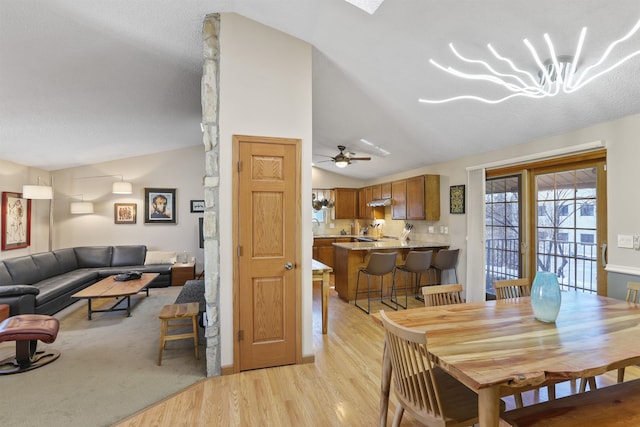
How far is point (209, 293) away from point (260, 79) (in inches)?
77.7

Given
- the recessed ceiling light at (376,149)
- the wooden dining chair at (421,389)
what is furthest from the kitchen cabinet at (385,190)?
the wooden dining chair at (421,389)

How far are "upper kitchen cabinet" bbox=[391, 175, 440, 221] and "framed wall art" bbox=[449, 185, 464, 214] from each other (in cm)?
30

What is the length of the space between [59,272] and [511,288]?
6757 millimetres

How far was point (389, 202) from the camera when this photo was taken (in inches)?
255

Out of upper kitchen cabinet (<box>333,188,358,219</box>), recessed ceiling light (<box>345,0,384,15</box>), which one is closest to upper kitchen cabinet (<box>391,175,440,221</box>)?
upper kitchen cabinet (<box>333,188,358,219</box>)

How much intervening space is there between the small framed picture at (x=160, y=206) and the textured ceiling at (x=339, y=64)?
82.2 inches

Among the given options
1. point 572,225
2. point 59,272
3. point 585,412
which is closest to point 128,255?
point 59,272

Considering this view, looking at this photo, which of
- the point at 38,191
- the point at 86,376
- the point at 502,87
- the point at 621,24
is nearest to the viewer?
the point at 621,24

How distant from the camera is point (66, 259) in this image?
5.75 m

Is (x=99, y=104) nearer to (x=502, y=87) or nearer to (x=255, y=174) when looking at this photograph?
(x=255, y=174)

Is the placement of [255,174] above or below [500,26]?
below

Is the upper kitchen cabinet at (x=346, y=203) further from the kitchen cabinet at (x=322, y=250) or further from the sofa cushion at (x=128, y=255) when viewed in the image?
the sofa cushion at (x=128, y=255)

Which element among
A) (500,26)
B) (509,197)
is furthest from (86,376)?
(509,197)

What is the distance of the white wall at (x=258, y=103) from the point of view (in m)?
2.78
